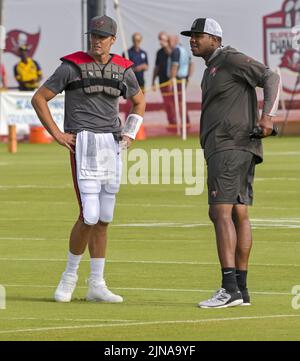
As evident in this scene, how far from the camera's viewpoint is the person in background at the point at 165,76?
134 ft

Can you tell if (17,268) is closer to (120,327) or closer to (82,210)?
(82,210)

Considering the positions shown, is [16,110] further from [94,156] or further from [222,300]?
[222,300]

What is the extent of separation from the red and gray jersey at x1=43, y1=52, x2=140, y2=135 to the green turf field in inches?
55.7

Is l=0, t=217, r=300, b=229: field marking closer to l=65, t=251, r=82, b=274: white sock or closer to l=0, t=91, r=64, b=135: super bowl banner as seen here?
l=65, t=251, r=82, b=274: white sock

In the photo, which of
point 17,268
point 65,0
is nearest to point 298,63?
point 65,0

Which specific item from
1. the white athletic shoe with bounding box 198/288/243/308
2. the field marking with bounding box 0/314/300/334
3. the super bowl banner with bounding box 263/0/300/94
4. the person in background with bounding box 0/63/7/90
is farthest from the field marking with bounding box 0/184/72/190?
the super bowl banner with bounding box 263/0/300/94

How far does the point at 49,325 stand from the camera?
36.4ft

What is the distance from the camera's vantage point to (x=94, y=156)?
12.5 m

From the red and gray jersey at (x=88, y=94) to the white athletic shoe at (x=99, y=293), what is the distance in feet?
4.02

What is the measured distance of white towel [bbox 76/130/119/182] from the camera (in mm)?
12547

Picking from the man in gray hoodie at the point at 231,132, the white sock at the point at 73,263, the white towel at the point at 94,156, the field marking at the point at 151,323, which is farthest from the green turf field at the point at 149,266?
the white towel at the point at 94,156

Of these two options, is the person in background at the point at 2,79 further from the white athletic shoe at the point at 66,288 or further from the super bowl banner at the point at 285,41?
the white athletic shoe at the point at 66,288

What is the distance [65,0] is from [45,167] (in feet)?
49.2

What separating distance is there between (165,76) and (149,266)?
88.0ft
